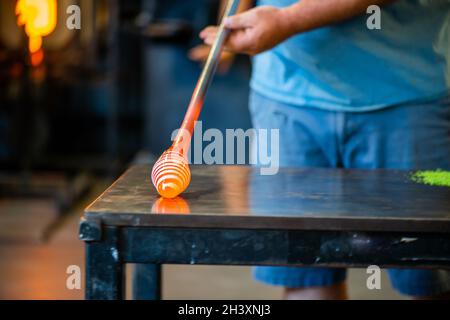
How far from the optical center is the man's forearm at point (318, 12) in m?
1.12

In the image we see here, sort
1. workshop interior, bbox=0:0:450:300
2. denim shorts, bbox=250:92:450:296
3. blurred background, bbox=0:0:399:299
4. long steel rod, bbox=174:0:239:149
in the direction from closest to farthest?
long steel rod, bbox=174:0:239:149 < denim shorts, bbox=250:92:450:296 < workshop interior, bbox=0:0:450:300 < blurred background, bbox=0:0:399:299

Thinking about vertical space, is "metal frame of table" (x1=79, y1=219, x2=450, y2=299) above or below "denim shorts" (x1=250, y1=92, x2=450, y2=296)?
below

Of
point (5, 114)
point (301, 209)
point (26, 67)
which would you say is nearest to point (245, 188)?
point (301, 209)

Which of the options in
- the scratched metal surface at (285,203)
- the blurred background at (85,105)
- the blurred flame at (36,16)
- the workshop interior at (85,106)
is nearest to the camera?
the scratched metal surface at (285,203)

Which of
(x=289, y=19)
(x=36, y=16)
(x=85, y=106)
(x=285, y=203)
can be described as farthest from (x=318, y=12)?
(x=85, y=106)

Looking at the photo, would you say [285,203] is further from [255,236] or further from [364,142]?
[364,142]

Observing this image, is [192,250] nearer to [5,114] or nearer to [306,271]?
[306,271]

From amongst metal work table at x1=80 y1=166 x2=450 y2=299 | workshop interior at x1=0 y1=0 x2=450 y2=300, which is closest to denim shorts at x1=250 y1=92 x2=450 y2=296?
metal work table at x1=80 y1=166 x2=450 y2=299

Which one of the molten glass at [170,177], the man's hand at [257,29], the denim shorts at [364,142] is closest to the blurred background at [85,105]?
the denim shorts at [364,142]

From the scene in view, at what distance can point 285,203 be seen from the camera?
908mm

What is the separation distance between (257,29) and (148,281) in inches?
19.7

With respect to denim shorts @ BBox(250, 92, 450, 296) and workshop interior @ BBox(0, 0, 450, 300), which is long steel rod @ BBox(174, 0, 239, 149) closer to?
denim shorts @ BBox(250, 92, 450, 296)

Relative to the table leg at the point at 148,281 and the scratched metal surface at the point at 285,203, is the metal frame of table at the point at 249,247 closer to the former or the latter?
the scratched metal surface at the point at 285,203

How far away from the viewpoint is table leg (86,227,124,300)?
852 millimetres
